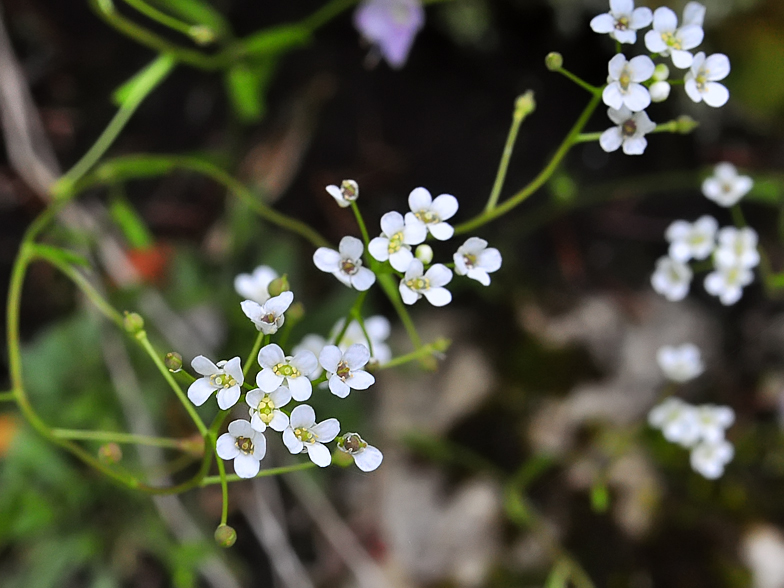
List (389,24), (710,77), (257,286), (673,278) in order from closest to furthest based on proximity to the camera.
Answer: (710,77) → (257,286) → (673,278) → (389,24)

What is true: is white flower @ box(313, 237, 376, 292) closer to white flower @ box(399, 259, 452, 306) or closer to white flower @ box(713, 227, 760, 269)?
white flower @ box(399, 259, 452, 306)

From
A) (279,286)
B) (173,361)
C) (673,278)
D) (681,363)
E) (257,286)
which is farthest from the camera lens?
(681,363)

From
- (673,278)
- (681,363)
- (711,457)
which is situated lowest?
(711,457)

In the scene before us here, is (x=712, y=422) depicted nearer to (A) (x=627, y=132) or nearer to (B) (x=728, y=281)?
(B) (x=728, y=281)

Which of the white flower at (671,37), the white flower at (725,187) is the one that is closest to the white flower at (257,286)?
the white flower at (671,37)

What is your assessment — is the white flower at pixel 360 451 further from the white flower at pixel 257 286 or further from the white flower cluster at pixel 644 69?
the white flower cluster at pixel 644 69

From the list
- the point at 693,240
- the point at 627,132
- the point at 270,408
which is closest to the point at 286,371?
the point at 270,408
